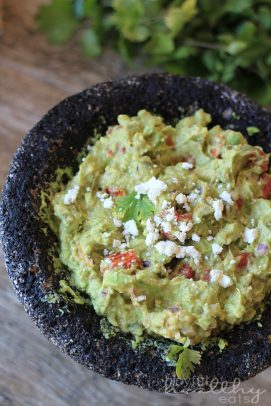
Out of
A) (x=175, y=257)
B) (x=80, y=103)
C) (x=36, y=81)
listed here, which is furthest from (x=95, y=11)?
(x=175, y=257)

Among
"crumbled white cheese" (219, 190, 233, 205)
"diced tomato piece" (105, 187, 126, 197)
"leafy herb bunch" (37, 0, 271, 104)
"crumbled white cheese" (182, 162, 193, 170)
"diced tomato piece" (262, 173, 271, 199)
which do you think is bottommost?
"diced tomato piece" (105, 187, 126, 197)

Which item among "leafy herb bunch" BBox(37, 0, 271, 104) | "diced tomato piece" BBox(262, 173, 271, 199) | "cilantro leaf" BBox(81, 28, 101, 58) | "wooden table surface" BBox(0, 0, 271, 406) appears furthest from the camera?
"cilantro leaf" BBox(81, 28, 101, 58)

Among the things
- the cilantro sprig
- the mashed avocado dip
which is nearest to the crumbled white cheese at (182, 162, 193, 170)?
the mashed avocado dip

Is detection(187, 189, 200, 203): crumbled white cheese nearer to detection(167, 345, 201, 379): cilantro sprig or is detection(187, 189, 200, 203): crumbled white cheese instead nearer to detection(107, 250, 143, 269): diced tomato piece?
detection(107, 250, 143, 269): diced tomato piece

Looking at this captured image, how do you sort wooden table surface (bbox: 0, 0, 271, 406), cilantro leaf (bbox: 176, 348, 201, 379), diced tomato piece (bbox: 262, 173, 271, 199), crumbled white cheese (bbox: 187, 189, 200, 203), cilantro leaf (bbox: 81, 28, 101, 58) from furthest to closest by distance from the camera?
1. cilantro leaf (bbox: 81, 28, 101, 58)
2. wooden table surface (bbox: 0, 0, 271, 406)
3. diced tomato piece (bbox: 262, 173, 271, 199)
4. crumbled white cheese (bbox: 187, 189, 200, 203)
5. cilantro leaf (bbox: 176, 348, 201, 379)

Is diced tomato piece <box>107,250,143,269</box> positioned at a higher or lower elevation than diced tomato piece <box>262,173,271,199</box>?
lower

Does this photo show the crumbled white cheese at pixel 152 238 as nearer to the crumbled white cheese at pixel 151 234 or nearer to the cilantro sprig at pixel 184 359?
the crumbled white cheese at pixel 151 234

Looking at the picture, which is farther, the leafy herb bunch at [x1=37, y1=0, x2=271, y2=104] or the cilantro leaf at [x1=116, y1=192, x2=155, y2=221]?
the leafy herb bunch at [x1=37, y1=0, x2=271, y2=104]
